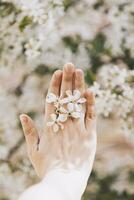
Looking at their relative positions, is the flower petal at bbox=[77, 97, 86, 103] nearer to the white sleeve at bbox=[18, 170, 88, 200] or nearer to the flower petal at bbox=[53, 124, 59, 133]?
the flower petal at bbox=[53, 124, 59, 133]

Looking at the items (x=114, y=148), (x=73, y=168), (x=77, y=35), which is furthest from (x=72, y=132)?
(x=77, y=35)

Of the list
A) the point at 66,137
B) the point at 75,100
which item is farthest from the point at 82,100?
the point at 66,137

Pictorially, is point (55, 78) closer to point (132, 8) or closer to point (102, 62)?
point (102, 62)

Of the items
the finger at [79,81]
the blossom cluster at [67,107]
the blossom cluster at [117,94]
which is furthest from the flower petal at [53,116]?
the blossom cluster at [117,94]

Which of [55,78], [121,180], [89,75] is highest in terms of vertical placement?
[55,78]

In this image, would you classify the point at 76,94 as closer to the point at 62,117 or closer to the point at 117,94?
the point at 62,117

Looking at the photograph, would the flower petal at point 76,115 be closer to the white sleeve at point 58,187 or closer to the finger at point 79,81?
the finger at point 79,81
